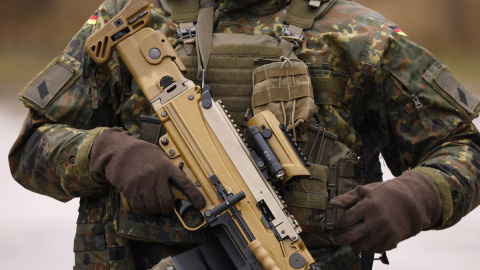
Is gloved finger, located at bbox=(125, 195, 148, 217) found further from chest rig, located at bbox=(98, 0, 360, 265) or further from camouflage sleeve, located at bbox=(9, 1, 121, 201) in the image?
camouflage sleeve, located at bbox=(9, 1, 121, 201)

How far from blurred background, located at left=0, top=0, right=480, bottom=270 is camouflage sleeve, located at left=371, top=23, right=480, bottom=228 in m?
0.92

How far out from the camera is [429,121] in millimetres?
2893

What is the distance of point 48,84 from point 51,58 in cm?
140

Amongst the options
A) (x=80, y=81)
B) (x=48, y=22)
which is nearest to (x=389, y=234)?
(x=80, y=81)

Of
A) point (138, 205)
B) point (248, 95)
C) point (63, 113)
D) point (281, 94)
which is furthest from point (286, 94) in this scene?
point (63, 113)

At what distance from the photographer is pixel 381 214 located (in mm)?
2564

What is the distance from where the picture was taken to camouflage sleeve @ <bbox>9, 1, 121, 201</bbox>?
110 inches

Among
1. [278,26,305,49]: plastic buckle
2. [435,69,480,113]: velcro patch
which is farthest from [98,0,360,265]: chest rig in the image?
[435,69,480,113]: velcro patch

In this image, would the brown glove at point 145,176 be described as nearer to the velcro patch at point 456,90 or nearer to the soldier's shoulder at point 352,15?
the soldier's shoulder at point 352,15

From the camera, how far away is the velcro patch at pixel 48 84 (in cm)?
283

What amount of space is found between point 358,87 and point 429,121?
0.76 ft

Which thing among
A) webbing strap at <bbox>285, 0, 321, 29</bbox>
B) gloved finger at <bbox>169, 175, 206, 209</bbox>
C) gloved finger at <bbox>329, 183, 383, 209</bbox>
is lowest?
gloved finger at <bbox>329, 183, 383, 209</bbox>

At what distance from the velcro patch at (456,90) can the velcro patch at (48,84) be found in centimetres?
107

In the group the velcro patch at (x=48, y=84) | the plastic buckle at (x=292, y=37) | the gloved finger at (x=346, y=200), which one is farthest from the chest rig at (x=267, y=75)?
the velcro patch at (x=48, y=84)
